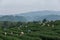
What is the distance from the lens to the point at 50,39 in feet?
186

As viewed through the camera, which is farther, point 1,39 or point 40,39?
point 40,39

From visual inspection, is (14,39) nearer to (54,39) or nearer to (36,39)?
(36,39)

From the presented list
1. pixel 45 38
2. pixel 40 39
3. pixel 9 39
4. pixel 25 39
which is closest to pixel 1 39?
pixel 9 39

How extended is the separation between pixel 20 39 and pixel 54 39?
1007cm

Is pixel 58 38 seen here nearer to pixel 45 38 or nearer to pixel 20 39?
pixel 45 38

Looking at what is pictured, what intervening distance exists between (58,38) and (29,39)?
755 centimetres

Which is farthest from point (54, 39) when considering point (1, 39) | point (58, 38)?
point (1, 39)

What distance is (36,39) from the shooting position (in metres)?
52.3

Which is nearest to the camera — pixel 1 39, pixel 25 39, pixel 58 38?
pixel 1 39

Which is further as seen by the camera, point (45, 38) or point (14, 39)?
point (45, 38)

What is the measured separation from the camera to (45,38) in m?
57.5

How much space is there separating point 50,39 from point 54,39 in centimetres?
108

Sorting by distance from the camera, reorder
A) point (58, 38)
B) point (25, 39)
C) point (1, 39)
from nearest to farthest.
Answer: point (1, 39) → point (25, 39) → point (58, 38)

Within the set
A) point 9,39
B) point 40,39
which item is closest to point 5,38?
point 9,39
